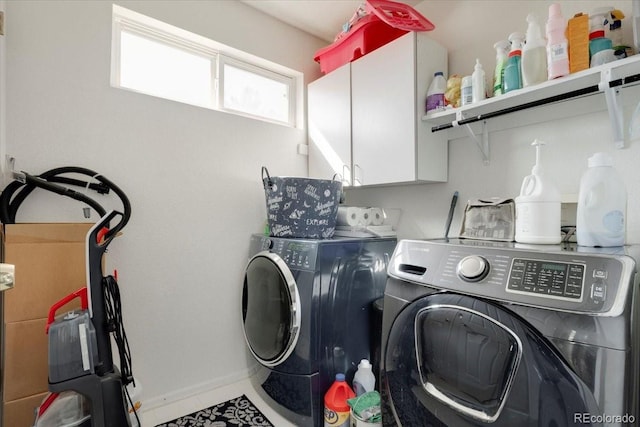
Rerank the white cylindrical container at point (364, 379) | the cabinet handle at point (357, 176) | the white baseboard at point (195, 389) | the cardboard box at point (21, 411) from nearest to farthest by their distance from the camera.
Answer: the cardboard box at point (21, 411), the white cylindrical container at point (364, 379), the white baseboard at point (195, 389), the cabinet handle at point (357, 176)

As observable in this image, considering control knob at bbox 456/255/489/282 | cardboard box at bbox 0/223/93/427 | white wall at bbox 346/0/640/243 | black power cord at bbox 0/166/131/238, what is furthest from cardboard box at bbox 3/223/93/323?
white wall at bbox 346/0/640/243

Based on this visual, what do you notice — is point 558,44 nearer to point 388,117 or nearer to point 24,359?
point 388,117

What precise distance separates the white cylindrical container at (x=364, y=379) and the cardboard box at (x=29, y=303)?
1387mm

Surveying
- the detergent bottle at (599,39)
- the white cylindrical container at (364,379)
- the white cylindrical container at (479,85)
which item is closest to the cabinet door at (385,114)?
the white cylindrical container at (479,85)

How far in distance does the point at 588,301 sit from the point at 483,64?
145 cm

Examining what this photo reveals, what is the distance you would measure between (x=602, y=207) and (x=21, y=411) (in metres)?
2.36

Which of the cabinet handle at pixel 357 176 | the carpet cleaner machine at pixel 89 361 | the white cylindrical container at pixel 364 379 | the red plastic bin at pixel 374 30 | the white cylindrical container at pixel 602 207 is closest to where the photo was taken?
the white cylindrical container at pixel 602 207

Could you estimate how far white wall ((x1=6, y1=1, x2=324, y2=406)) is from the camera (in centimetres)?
151

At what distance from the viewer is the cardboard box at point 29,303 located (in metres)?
1.30

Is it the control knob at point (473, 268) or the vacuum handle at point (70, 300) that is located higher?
the control knob at point (473, 268)

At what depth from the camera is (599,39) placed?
3.94 feet

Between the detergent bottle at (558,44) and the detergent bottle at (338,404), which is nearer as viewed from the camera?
the detergent bottle at (558,44)

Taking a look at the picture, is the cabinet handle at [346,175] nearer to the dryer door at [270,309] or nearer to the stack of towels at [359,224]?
the stack of towels at [359,224]

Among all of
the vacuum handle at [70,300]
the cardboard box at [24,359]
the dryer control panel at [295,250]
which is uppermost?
the dryer control panel at [295,250]
